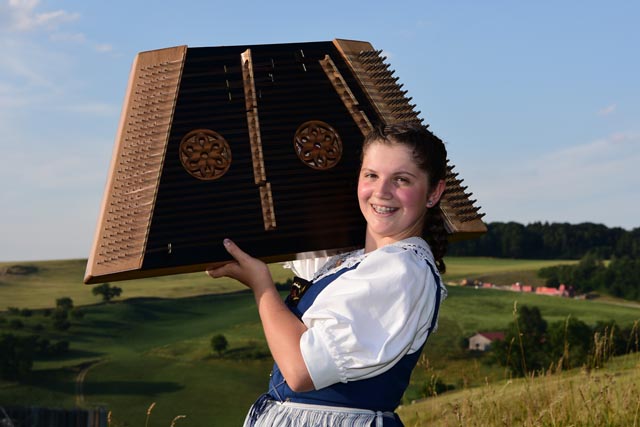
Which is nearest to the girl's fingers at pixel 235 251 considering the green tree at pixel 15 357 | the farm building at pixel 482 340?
the green tree at pixel 15 357

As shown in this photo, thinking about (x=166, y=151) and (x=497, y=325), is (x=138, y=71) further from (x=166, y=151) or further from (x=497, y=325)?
(x=497, y=325)

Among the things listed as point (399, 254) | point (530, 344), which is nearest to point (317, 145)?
point (399, 254)

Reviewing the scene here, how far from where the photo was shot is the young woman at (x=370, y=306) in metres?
2.03

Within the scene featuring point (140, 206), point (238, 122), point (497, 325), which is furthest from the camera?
point (497, 325)

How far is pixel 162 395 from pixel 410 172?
1214cm

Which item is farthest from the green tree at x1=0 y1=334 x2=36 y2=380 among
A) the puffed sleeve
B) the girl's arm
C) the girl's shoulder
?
the puffed sleeve

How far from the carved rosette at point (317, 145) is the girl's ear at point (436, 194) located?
18.4 inches

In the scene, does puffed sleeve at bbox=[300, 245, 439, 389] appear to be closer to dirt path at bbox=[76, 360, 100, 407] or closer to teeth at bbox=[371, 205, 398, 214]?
teeth at bbox=[371, 205, 398, 214]

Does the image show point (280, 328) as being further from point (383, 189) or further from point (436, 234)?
point (436, 234)

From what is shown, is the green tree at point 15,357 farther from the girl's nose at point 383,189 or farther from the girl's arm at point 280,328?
the girl's nose at point 383,189

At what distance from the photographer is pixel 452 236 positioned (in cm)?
279

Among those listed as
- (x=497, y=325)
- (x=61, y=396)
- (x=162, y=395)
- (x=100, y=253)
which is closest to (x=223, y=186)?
(x=100, y=253)

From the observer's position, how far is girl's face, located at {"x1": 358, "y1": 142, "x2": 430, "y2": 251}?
2.26 m

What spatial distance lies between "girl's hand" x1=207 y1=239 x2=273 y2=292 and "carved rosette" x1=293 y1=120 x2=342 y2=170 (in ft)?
1.42
